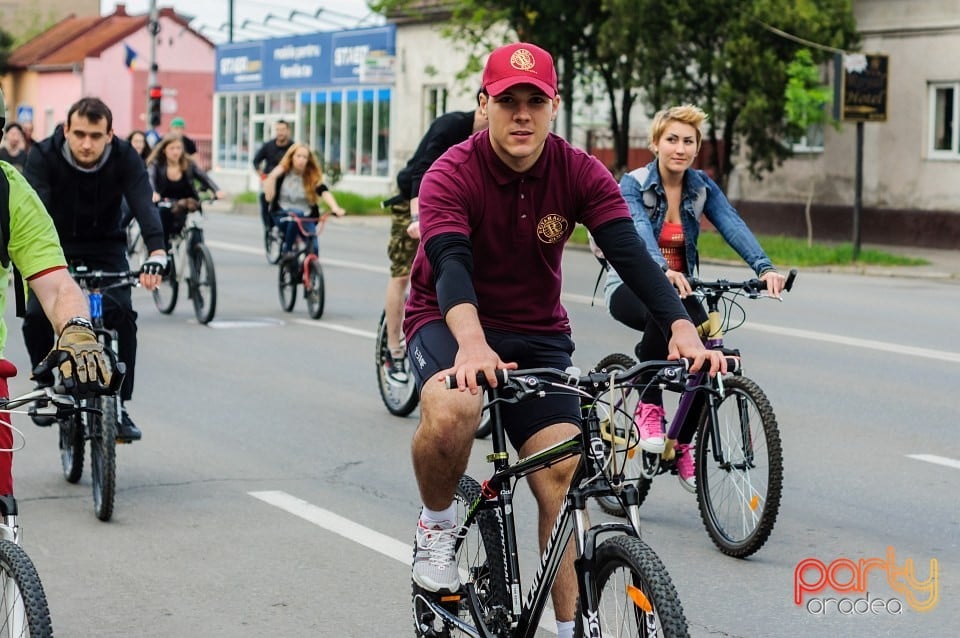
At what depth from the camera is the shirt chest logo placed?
15.4 ft

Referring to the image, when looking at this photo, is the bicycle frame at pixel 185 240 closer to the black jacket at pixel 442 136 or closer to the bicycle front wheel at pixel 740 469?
the black jacket at pixel 442 136

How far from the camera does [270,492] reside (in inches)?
315

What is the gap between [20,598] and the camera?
407 centimetres

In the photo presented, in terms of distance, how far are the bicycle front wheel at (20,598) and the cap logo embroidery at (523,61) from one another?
5.95 ft

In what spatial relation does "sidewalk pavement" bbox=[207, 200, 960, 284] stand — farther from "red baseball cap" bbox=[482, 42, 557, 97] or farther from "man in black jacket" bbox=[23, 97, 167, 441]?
"red baseball cap" bbox=[482, 42, 557, 97]

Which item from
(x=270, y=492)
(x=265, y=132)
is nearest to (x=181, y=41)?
(x=265, y=132)

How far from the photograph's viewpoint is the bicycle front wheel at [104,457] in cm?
732

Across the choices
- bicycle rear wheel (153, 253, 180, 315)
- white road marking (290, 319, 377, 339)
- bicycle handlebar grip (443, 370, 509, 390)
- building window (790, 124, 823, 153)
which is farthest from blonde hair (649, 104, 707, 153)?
building window (790, 124, 823, 153)

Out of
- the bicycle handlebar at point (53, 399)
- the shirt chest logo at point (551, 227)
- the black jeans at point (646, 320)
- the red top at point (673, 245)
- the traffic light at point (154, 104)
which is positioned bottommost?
the black jeans at point (646, 320)

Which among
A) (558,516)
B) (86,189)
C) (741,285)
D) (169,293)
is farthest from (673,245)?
(169,293)

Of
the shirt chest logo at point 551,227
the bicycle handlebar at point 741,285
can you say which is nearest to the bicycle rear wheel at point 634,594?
the shirt chest logo at point 551,227

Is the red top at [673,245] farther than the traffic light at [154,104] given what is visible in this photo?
No

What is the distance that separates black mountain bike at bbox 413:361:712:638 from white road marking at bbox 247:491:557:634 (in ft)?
5.73

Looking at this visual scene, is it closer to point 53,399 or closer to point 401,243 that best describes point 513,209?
point 53,399
